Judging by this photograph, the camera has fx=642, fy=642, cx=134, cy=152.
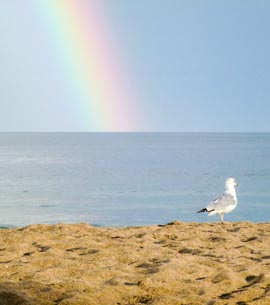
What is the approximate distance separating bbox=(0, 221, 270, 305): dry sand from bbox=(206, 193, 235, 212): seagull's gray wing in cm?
204

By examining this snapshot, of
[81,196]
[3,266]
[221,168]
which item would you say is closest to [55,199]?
[81,196]

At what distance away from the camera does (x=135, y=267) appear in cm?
855

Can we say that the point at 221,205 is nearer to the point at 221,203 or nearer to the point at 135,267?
the point at 221,203

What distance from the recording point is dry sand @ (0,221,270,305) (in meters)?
6.83

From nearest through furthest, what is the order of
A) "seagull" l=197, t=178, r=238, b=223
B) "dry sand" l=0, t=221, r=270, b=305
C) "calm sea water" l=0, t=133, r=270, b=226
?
"dry sand" l=0, t=221, r=270, b=305, "seagull" l=197, t=178, r=238, b=223, "calm sea water" l=0, t=133, r=270, b=226

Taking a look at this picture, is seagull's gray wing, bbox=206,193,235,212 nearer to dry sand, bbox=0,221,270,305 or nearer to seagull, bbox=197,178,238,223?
seagull, bbox=197,178,238,223

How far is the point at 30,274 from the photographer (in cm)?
800

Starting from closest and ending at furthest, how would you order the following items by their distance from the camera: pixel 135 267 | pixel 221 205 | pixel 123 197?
pixel 135 267
pixel 221 205
pixel 123 197

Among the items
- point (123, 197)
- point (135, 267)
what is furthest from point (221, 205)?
point (123, 197)

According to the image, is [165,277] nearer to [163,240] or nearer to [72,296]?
[72,296]

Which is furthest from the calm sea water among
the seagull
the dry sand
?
the dry sand

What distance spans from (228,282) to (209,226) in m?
6.09

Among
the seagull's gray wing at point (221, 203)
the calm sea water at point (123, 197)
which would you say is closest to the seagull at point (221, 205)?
the seagull's gray wing at point (221, 203)

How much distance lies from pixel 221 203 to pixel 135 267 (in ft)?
21.0
